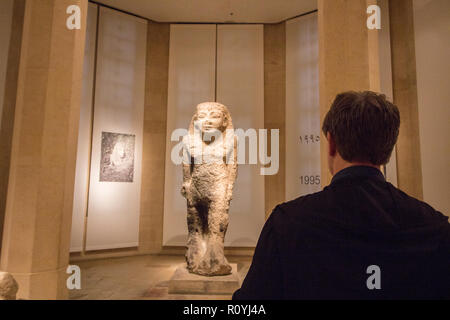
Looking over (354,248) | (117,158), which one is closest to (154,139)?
(117,158)

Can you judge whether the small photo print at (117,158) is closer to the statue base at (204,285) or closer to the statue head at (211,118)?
the statue head at (211,118)

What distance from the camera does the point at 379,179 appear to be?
1.04m

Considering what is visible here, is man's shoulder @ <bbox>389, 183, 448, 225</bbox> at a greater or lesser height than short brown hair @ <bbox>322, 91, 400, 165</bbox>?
lesser

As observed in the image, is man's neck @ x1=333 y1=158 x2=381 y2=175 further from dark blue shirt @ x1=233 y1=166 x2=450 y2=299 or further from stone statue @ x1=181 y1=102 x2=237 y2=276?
stone statue @ x1=181 y1=102 x2=237 y2=276

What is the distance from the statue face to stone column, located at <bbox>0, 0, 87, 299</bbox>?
192 cm

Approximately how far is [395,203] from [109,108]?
8.19m

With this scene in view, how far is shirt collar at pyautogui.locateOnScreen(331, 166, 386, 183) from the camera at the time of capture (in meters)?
1.04

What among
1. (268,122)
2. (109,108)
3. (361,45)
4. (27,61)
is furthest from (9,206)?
(268,122)

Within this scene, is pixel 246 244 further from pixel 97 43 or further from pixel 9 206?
pixel 97 43

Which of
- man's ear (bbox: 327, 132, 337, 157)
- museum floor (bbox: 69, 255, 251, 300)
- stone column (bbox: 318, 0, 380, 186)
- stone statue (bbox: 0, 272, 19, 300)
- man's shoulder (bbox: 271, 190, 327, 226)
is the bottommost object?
museum floor (bbox: 69, 255, 251, 300)

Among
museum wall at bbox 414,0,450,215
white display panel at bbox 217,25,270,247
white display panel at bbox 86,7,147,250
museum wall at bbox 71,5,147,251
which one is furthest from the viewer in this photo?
white display panel at bbox 217,25,270,247

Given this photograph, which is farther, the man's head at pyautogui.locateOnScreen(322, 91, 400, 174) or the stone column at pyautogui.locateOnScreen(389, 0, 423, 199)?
the stone column at pyautogui.locateOnScreen(389, 0, 423, 199)

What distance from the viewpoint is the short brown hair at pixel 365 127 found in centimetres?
107

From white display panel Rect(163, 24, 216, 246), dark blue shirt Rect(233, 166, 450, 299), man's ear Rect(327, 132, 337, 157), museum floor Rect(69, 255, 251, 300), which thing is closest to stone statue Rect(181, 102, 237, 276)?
museum floor Rect(69, 255, 251, 300)
